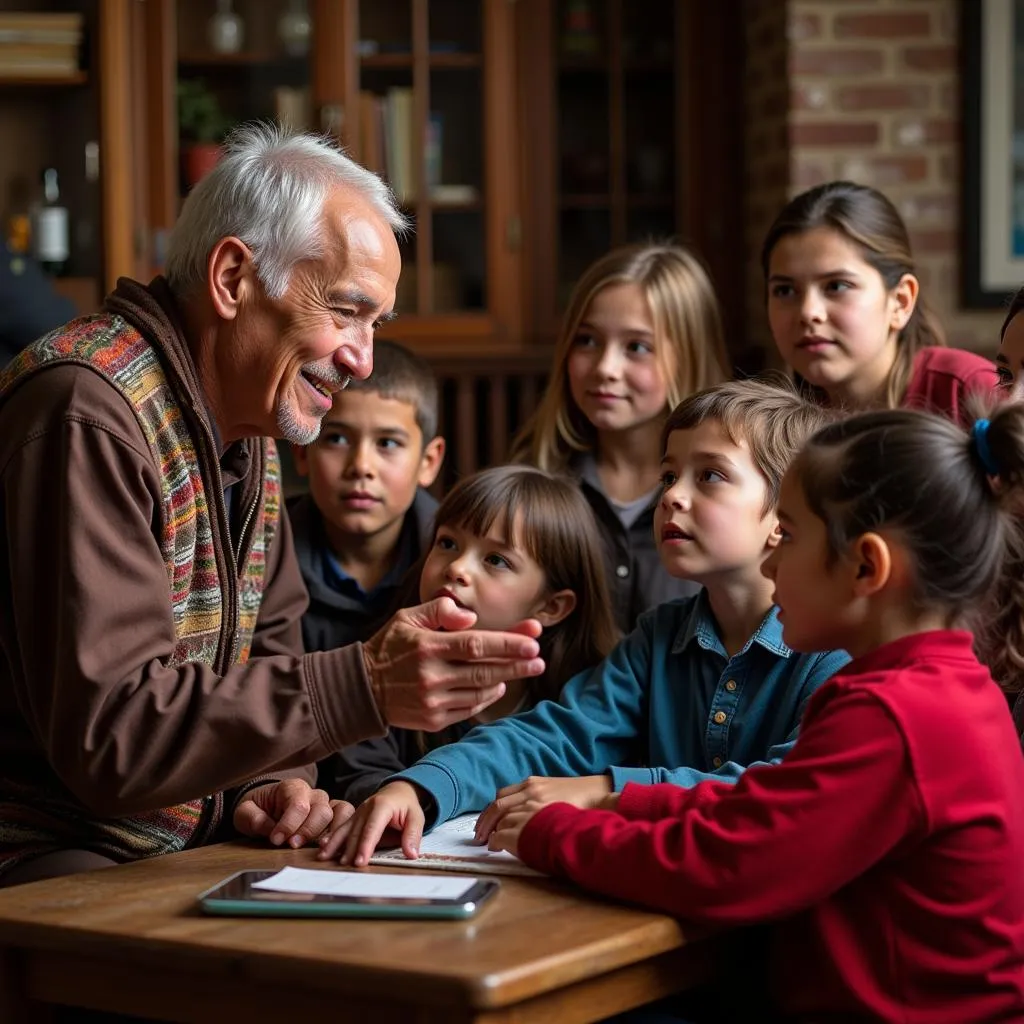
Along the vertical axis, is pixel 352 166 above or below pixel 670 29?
below

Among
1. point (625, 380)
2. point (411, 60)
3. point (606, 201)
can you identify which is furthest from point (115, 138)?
point (625, 380)

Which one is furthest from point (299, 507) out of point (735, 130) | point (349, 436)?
point (735, 130)

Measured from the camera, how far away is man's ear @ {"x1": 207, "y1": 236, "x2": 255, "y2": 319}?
6.13ft

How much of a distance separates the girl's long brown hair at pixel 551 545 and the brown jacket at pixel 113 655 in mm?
709

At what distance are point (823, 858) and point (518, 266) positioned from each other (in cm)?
364

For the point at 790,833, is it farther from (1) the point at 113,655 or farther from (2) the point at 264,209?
(2) the point at 264,209

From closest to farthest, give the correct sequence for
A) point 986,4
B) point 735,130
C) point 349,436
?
point 349,436 → point 986,4 → point 735,130

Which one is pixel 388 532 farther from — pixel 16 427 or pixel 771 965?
pixel 771 965

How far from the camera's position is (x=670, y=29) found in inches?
193

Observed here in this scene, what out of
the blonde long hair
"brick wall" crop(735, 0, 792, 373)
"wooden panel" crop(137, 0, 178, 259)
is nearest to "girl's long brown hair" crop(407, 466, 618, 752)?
the blonde long hair

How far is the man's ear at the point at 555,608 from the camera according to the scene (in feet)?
7.82

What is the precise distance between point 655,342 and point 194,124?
2.26 meters

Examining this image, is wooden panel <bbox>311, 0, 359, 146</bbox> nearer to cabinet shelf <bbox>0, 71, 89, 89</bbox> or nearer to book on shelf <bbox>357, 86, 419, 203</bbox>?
book on shelf <bbox>357, 86, 419, 203</bbox>

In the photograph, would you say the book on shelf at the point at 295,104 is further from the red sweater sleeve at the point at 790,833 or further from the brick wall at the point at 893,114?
the red sweater sleeve at the point at 790,833
